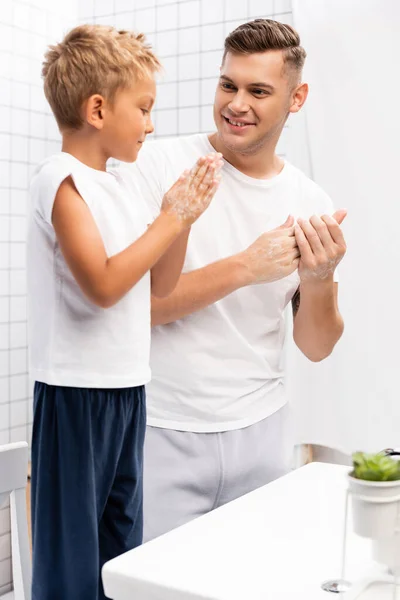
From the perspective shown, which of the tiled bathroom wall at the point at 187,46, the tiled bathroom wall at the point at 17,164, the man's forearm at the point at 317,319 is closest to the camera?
the man's forearm at the point at 317,319

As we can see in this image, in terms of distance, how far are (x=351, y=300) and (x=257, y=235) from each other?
3.70 ft

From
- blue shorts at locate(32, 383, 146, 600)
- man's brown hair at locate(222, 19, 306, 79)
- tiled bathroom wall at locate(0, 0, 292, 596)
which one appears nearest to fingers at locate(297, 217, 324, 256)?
man's brown hair at locate(222, 19, 306, 79)

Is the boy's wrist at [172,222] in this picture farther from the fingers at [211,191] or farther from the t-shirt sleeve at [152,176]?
the t-shirt sleeve at [152,176]

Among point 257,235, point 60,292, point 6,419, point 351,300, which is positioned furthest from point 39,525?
point 6,419

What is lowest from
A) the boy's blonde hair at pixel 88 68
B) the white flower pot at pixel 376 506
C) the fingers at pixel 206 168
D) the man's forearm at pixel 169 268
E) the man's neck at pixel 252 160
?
the white flower pot at pixel 376 506

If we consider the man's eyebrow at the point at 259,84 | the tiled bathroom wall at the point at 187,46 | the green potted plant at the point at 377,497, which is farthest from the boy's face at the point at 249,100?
the tiled bathroom wall at the point at 187,46

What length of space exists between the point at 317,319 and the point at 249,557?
731mm

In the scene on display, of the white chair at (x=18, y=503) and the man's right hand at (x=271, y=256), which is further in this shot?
the man's right hand at (x=271, y=256)

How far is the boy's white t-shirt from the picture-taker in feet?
3.55

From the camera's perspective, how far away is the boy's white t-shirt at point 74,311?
108cm

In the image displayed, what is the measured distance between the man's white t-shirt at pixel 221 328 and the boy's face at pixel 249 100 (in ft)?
0.27

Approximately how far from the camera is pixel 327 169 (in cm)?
255

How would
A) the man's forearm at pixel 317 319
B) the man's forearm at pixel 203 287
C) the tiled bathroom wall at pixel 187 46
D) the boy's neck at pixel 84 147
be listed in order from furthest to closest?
the tiled bathroom wall at pixel 187 46 < the man's forearm at pixel 317 319 < the man's forearm at pixel 203 287 < the boy's neck at pixel 84 147

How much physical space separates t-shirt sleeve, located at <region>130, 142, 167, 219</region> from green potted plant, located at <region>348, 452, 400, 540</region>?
2.63 ft
